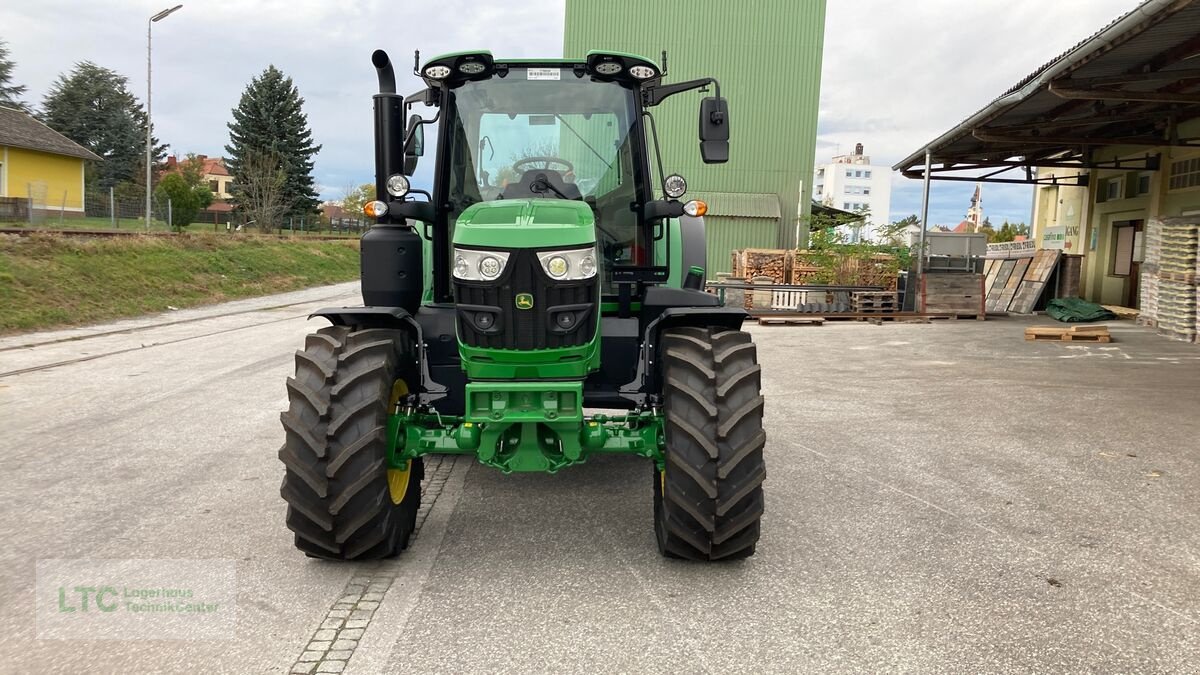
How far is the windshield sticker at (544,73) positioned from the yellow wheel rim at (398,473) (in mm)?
1918

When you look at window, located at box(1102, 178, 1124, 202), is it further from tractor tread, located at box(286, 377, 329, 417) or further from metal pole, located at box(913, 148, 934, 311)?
tractor tread, located at box(286, 377, 329, 417)

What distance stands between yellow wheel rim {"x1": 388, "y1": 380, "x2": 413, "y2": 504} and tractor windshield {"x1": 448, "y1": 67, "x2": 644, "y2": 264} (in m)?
1.10

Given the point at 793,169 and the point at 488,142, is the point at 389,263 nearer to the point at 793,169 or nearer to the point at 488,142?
the point at 488,142

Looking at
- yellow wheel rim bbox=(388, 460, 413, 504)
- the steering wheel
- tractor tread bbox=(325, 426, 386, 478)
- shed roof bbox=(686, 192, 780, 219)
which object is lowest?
yellow wheel rim bbox=(388, 460, 413, 504)

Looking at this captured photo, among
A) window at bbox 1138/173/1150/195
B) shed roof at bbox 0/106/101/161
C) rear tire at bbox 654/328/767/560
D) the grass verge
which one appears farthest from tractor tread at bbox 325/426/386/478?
shed roof at bbox 0/106/101/161

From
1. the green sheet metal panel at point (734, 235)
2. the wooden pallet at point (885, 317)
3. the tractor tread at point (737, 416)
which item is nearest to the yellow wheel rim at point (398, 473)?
the tractor tread at point (737, 416)

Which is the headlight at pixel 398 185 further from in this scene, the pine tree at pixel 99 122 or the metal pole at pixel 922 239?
the pine tree at pixel 99 122

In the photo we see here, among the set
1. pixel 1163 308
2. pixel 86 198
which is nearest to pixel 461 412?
pixel 1163 308

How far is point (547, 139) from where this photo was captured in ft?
16.6

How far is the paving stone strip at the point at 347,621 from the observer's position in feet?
10.9

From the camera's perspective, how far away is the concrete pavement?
3.45 m

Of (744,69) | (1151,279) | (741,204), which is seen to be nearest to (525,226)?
(1151,279)

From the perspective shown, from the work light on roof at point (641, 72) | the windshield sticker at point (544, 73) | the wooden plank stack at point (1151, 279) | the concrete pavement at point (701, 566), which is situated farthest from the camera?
the wooden plank stack at point (1151, 279)

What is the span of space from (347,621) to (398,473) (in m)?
1.00
